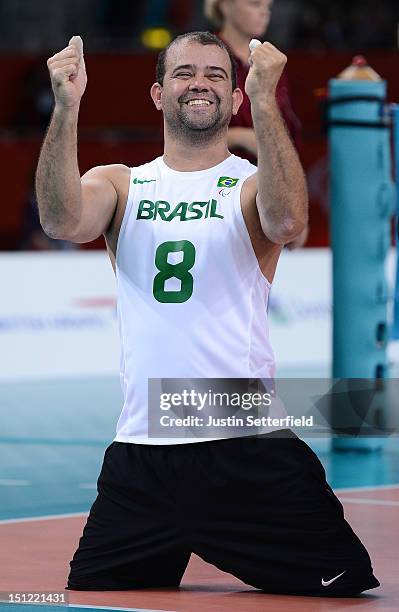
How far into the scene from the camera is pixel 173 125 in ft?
18.5

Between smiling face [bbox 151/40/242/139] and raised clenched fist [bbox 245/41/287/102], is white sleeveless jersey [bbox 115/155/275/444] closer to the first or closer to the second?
smiling face [bbox 151/40/242/139]

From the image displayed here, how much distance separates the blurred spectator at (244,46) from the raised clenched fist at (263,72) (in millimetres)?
3286

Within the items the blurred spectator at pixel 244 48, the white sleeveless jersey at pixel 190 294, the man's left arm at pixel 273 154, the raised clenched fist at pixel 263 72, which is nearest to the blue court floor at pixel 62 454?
the blurred spectator at pixel 244 48

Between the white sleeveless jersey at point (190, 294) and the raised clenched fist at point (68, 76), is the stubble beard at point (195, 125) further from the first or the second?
the raised clenched fist at point (68, 76)

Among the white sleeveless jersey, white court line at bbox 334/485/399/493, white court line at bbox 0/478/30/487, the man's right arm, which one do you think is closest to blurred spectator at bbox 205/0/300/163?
white court line at bbox 334/485/399/493

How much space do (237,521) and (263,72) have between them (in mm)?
1659

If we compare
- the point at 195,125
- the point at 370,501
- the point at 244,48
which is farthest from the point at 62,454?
the point at 195,125

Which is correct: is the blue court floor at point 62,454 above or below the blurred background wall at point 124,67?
below

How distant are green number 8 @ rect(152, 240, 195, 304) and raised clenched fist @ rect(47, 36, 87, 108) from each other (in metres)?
0.69

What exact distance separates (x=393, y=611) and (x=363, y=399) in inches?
183

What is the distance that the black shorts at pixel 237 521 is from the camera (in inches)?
214

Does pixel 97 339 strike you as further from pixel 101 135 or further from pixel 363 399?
pixel 101 135

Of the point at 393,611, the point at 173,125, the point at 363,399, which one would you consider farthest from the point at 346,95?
the point at 393,611

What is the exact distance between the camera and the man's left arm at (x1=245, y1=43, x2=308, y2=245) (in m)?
5.07
